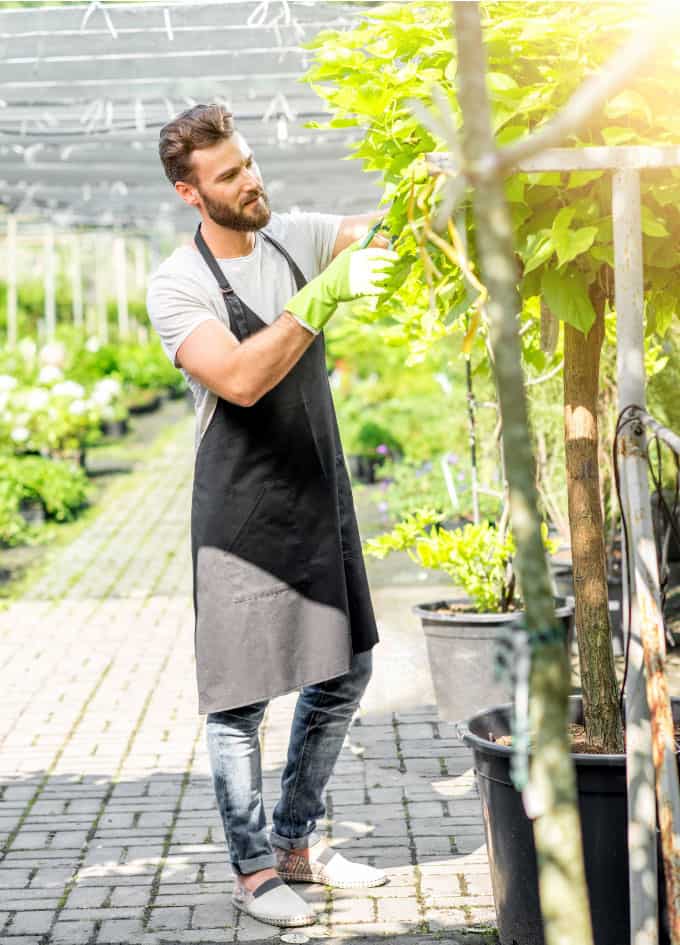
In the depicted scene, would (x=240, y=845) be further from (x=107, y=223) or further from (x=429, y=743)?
(x=107, y=223)

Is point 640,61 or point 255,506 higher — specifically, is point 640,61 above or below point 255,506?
above

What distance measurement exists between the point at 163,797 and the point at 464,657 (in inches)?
48.3

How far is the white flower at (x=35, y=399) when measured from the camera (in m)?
11.9

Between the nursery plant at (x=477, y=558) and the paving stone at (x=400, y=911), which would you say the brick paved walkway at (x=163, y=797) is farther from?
the nursery plant at (x=477, y=558)

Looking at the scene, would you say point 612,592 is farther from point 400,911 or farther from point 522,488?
point 522,488

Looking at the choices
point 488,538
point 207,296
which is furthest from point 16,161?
point 207,296

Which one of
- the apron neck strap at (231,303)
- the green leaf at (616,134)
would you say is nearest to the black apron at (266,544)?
the apron neck strap at (231,303)

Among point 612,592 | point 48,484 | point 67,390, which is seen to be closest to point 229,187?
point 612,592

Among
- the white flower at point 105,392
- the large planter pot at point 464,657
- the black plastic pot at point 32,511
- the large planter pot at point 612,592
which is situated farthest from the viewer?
the white flower at point 105,392

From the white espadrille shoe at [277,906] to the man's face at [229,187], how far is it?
1641 mm

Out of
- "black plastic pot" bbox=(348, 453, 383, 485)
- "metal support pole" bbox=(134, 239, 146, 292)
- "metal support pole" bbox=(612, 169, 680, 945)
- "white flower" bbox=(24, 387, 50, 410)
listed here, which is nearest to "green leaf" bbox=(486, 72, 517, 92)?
"metal support pole" bbox=(612, 169, 680, 945)

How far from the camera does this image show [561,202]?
2.71 metres

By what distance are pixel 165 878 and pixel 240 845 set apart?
0.45m

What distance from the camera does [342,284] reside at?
2906 mm
